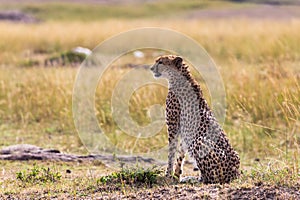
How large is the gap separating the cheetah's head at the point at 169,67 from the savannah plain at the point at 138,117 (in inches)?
28.6

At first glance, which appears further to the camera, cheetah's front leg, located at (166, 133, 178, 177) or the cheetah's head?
cheetah's front leg, located at (166, 133, 178, 177)

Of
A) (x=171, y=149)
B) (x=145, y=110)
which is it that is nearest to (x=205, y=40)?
(x=145, y=110)

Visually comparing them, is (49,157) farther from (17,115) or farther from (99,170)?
(17,115)

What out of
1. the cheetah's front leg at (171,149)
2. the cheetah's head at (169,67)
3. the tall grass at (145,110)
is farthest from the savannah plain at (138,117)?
the cheetah's head at (169,67)

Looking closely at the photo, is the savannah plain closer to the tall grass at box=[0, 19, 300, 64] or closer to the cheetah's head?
the tall grass at box=[0, 19, 300, 64]

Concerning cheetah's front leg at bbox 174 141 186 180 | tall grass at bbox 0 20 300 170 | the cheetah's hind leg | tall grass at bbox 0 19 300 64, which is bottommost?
the cheetah's hind leg

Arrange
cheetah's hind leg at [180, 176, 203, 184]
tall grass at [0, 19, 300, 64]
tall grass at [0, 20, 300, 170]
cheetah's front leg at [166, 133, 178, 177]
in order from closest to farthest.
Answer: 1. cheetah's hind leg at [180, 176, 203, 184]
2. cheetah's front leg at [166, 133, 178, 177]
3. tall grass at [0, 20, 300, 170]
4. tall grass at [0, 19, 300, 64]

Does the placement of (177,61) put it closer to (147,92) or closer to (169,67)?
(169,67)

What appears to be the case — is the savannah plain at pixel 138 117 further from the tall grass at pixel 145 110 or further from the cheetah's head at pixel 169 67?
the cheetah's head at pixel 169 67

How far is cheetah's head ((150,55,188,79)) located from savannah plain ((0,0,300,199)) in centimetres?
73

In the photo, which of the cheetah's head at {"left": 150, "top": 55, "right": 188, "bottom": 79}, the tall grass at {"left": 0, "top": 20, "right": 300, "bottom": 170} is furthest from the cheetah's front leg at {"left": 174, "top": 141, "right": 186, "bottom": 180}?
the tall grass at {"left": 0, "top": 20, "right": 300, "bottom": 170}

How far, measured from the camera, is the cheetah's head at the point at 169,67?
4.72 m

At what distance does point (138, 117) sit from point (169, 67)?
11.7 ft

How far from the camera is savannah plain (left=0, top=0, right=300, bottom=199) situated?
15.2 ft
